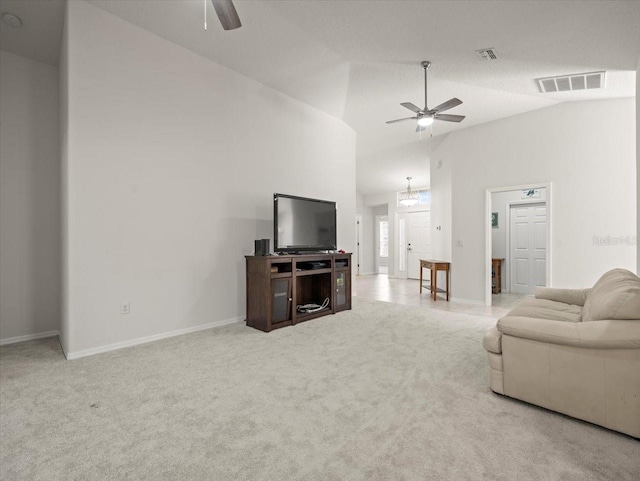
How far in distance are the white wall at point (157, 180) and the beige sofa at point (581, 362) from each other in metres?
3.05

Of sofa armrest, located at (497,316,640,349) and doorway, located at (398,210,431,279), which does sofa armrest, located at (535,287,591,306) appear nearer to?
sofa armrest, located at (497,316,640,349)

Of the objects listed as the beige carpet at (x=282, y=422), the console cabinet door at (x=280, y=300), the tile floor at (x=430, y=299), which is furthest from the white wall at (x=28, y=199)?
the tile floor at (x=430, y=299)

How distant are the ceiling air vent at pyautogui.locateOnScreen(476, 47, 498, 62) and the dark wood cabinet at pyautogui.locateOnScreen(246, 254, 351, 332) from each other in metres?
2.92

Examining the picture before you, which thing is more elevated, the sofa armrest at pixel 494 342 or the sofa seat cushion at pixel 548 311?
the sofa seat cushion at pixel 548 311

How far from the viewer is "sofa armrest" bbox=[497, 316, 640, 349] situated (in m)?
1.65

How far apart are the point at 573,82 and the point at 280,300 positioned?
4.51 m

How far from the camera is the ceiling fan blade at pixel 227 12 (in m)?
2.12

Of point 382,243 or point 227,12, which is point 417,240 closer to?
point 382,243

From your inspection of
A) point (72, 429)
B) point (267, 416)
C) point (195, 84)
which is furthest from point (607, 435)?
point (195, 84)

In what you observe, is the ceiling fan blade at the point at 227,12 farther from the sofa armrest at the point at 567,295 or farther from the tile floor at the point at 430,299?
the tile floor at the point at 430,299

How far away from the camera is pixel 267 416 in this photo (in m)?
1.87

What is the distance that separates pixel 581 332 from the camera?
1769mm

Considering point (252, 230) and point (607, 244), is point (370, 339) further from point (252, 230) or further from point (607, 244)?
point (607, 244)

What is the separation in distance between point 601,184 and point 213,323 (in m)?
5.55
